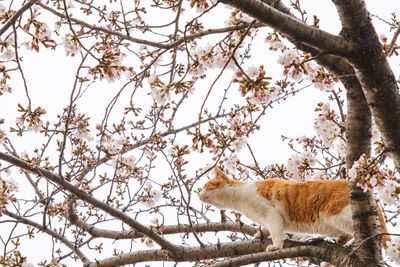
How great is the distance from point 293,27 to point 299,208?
168 centimetres

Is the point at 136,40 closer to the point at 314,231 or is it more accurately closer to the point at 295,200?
the point at 295,200

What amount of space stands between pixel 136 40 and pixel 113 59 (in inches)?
7.6

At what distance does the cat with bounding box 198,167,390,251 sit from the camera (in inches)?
106

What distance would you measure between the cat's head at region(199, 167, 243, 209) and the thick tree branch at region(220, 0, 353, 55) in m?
1.95

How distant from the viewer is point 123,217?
2.77m

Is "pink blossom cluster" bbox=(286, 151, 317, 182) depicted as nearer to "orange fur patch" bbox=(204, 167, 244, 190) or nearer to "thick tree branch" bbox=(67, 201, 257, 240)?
"orange fur patch" bbox=(204, 167, 244, 190)

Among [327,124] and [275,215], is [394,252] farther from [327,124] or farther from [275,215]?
[327,124]

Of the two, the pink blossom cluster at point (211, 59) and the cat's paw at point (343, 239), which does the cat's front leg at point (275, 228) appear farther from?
the pink blossom cluster at point (211, 59)

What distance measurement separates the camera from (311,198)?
2.84m

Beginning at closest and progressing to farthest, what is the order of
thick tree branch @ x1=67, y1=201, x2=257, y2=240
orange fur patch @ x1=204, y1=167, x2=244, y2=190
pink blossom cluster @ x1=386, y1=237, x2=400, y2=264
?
pink blossom cluster @ x1=386, y1=237, x2=400, y2=264 → thick tree branch @ x1=67, y1=201, x2=257, y2=240 → orange fur patch @ x1=204, y1=167, x2=244, y2=190

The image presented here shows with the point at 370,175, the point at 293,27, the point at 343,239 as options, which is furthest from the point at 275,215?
the point at 293,27

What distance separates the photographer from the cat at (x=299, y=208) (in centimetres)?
268

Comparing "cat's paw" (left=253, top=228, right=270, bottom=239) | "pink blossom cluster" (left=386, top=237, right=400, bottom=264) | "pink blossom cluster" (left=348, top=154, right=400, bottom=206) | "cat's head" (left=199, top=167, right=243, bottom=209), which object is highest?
"cat's head" (left=199, top=167, right=243, bottom=209)

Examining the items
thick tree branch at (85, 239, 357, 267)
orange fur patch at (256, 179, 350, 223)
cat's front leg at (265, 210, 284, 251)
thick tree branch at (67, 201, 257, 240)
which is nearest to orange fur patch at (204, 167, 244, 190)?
thick tree branch at (67, 201, 257, 240)
